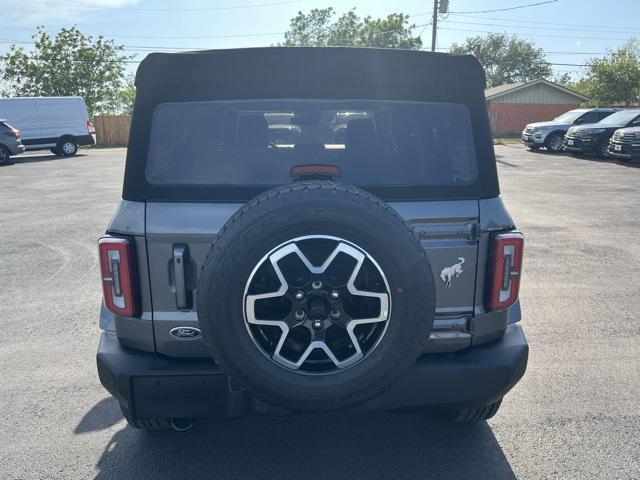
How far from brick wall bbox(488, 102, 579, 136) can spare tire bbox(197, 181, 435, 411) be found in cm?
4054

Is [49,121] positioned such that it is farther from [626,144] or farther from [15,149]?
[626,144]

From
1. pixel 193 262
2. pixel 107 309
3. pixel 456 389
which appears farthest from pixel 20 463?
pixel 456 389

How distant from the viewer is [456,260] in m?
2.40

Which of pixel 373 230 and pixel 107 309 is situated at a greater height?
pixel 373 230

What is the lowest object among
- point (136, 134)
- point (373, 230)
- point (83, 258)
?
point (83, 258)

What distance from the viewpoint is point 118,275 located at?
Result: 2361 millimetres

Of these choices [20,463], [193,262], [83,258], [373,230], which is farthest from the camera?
[83,258]

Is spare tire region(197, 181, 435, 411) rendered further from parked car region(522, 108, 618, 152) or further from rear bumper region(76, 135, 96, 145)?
rear bumper region(76, 135, 96, 145)

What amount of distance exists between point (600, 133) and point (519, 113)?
71.7 feet

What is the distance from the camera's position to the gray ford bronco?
2.04 m

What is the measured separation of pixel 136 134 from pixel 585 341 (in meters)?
3.77

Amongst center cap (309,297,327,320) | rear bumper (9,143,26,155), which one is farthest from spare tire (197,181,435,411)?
rear bumper (9,143,26,155)

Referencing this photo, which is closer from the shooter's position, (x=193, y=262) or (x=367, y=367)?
(x=367, y=367)

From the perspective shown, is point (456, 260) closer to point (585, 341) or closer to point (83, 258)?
point (585, 341)
